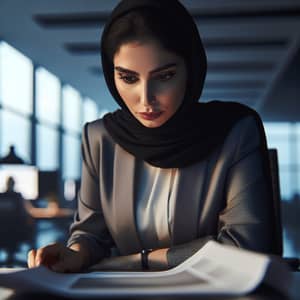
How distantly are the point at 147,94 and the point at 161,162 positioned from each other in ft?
0.67

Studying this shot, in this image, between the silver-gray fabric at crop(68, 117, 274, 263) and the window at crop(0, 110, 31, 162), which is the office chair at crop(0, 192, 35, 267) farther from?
the silver-gray fabric at crop(68, 117, 274, 263)

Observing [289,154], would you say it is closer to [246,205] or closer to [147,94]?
[246,205]

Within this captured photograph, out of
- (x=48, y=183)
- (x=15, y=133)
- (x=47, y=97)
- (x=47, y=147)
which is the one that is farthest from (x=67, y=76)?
(x=48, y=183)

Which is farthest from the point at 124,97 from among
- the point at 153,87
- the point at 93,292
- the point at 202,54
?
the point at 93,292

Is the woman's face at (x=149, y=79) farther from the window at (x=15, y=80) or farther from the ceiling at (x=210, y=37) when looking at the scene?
the window at (x=15, y=80)

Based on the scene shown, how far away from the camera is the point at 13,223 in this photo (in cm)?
479

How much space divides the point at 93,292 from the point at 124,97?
47 cm

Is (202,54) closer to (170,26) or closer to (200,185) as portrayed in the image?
(170,26)

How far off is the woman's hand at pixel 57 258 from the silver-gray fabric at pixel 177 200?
97 mm

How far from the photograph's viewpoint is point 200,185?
106cm

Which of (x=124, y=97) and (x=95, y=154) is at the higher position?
(x=124, y=97)

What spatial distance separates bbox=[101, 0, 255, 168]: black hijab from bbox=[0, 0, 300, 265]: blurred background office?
273 cm

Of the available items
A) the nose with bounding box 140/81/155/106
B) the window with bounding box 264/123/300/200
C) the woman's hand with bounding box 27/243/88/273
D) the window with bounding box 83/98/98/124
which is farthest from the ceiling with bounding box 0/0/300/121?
the woman's hand with bounding box 27/243/88/273

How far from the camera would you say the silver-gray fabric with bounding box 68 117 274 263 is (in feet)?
3.37
